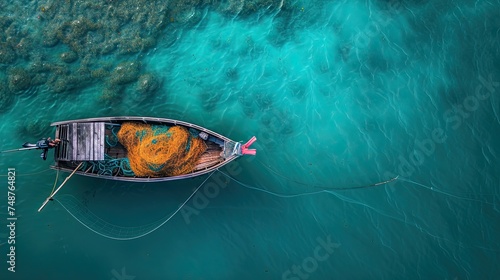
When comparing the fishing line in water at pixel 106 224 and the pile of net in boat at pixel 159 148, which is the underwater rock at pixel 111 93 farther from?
the fishing line in water at pixel 106 224

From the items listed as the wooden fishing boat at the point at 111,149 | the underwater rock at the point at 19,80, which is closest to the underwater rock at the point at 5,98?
the underwater rock at the point at 19,80

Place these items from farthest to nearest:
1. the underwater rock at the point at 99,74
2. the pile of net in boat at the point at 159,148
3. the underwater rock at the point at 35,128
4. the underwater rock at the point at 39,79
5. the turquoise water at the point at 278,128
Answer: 1. the underwater rock at the point at 99,74
2. the underwater rock at the point at 39,79
3. the underwater rock at the point at 35,128
4. the turquoise water at the point at 278,128
5. the pile of net in boat at the point at 159,148

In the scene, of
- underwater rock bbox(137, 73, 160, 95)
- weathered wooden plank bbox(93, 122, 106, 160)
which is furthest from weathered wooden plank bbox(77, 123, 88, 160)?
underwater rock bbox(137, 73, 160, 95)

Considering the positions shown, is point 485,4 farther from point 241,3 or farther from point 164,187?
point 164,187

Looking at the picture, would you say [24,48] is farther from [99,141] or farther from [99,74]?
[99,141]

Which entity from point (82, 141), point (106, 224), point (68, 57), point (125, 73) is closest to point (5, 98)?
point (68, 57)

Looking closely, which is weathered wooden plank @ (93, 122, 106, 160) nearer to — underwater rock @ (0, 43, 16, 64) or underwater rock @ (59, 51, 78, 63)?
underwater rock @ (59, 51, 78, 63)

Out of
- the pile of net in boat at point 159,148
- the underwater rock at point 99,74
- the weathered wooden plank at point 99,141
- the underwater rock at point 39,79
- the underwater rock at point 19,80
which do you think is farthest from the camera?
the underwater rock at point 99,74
